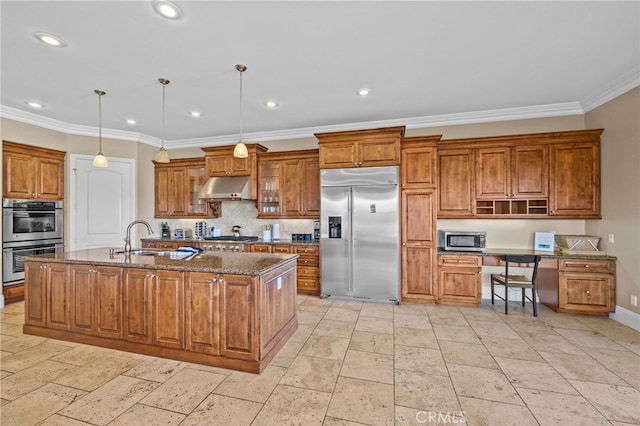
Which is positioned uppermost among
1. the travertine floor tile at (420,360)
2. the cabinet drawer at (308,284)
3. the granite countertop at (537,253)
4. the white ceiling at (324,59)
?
the white ceiling at (324,59)

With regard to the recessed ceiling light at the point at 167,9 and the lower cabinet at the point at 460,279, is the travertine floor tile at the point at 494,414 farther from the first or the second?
the recessed ceiling light at the point at 167,9

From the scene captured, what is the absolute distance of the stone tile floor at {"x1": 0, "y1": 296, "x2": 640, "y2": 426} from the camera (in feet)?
6.47

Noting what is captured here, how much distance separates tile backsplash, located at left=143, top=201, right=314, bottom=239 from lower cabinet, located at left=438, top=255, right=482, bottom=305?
241 centimetres

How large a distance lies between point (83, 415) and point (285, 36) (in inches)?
133

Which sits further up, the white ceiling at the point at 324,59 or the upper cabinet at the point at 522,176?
the white ceiling at the point at 324,59

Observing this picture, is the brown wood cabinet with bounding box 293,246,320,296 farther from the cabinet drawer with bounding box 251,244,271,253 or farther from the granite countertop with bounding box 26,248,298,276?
the granite countertop with bounding box 26,248,298,276

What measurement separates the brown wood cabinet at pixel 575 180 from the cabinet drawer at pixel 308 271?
12.1ft

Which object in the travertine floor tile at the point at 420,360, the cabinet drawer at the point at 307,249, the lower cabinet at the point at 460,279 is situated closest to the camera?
the travertine floor tile at the point at 420,360

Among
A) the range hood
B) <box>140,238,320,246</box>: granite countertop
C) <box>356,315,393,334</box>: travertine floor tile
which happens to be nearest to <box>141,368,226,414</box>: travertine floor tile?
<box>356,315,393,334</box>: travertine floor tile

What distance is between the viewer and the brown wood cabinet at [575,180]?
13.0ft

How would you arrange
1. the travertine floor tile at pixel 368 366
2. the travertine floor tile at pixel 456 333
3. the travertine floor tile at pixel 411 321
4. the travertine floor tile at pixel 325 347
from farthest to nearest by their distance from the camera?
1. the travertine floor tile at pixel 411 321
2. the travertine floor tile at pixel 456 333
3. the travertine floor tile at pixel 325 347
4. the travertine floor tile at pixel 368 366

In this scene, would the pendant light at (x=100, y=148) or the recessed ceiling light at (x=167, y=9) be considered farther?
the pendant light at (x=100, y=148)

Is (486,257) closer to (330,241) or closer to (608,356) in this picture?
A: (608,356)

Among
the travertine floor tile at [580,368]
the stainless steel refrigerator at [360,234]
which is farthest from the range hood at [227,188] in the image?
the travertine floor tile at [580,368]
